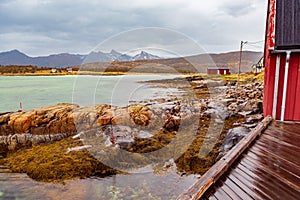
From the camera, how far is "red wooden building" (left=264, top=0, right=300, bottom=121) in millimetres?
5156

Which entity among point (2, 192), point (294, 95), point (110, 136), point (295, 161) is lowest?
point (2, 192)

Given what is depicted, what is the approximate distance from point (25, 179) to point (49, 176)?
63cm

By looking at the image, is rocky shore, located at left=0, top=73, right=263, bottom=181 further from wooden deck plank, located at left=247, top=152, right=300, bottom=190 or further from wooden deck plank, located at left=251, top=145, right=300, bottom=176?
wooden deck plank, located at left=247, top=152, right=300, bottom=190

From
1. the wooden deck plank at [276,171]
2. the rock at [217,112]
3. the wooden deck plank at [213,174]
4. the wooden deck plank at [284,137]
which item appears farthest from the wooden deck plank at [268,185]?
the rock at [217,112]

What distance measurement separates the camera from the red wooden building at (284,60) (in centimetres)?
516

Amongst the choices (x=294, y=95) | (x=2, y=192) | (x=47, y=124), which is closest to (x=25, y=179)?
(x=2, y=192)

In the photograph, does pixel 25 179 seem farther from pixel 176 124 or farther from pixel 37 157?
pixel 176 124

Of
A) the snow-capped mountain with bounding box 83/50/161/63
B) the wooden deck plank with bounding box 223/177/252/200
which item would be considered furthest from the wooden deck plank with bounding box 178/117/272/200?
the snow-capped mountain with bounding box 83/50/161/63

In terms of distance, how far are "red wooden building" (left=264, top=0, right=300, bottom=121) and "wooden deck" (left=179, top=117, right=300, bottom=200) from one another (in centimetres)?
173

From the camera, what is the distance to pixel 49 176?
5.82m

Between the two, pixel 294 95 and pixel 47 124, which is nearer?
pixel 294 95

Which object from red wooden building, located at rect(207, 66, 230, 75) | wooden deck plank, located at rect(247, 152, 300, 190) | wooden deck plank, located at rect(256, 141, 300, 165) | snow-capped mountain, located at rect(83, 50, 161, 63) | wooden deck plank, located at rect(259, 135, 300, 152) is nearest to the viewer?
wooden deck plank, located at rect(247, 152, 300, 190)

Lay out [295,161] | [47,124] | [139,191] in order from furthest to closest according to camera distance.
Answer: [47,124] → [139,191] → [295,161]

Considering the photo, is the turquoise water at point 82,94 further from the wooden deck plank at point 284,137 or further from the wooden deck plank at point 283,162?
the wooden deck plank at point 283,162
